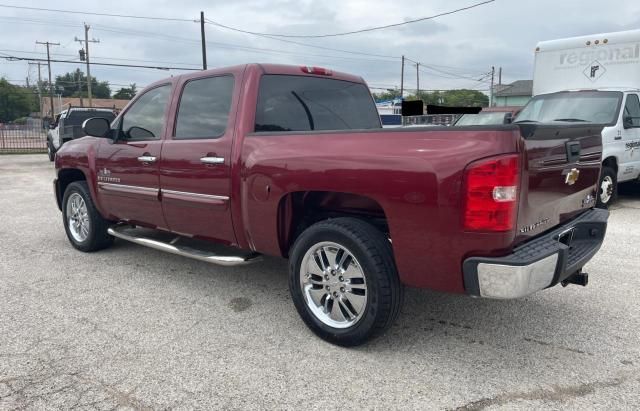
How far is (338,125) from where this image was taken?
4.43m

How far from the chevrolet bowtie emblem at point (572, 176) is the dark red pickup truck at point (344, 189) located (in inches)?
0.6

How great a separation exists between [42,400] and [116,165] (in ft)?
8.73

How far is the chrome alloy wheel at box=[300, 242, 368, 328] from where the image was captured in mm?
3213

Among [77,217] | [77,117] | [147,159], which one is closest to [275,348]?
[147,159]

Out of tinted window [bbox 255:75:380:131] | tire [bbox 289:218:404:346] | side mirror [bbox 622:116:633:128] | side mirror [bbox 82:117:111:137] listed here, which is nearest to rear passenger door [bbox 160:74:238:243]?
tinted window [bbox 255:75:380:131]

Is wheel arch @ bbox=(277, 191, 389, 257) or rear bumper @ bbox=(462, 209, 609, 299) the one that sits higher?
wheel arch @ bbox=(277, 191, 389, 257)

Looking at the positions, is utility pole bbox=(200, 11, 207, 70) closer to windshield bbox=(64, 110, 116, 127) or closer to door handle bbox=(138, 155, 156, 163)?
windshield bbox=(64, 110, 116, 127)

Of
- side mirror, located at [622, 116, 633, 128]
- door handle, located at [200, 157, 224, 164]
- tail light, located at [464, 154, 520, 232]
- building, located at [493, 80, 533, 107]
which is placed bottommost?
tail light, located at [464, 154, 520, 232]

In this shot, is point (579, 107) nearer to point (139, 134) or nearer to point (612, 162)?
point (612, 162)

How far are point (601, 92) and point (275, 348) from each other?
750cm

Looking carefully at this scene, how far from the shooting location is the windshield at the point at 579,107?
8070 mm

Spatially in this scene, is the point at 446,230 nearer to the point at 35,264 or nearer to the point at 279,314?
the point at 279,314

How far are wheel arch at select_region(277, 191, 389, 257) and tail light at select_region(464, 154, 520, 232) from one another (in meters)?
0.85

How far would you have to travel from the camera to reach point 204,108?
4.21m
